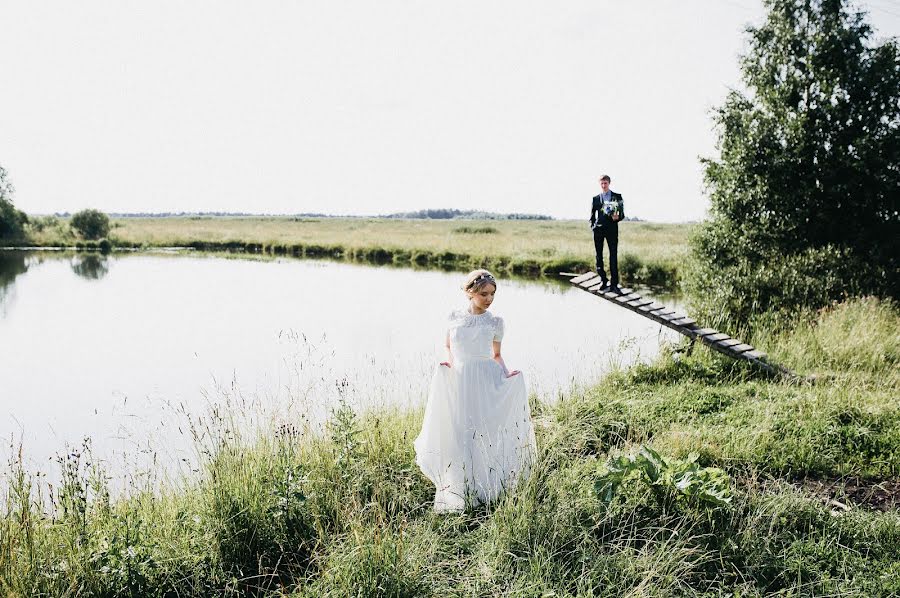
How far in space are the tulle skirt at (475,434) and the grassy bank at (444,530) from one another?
0.68ft

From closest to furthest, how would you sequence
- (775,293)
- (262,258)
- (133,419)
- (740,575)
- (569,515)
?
(740,575) → (569,515) → (133,419) → (775,293) → (262,258)

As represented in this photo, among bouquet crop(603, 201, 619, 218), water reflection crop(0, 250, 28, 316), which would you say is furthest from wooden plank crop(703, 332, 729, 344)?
water reflection crop(0, 250, 28, 316)

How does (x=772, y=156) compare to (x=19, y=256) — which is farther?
Answer: (x=19, y=256)

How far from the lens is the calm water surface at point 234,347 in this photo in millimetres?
7789

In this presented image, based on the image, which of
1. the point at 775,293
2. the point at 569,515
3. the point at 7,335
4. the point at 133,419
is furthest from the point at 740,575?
the point at 7,335

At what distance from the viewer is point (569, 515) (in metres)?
4.25

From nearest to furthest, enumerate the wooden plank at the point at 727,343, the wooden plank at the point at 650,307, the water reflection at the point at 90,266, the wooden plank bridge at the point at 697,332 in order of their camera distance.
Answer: the wooden plank bridge at the point at 697,332
the wooden plank at the point at 727,343
the wooden plank at the point at 650,307
the water reflection at the point at 90,266

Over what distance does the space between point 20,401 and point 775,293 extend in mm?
13691

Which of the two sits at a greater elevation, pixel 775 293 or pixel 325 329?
pixel 775 293

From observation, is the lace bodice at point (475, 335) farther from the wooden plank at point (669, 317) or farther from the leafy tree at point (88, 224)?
the leafy tree at point (88, 224)

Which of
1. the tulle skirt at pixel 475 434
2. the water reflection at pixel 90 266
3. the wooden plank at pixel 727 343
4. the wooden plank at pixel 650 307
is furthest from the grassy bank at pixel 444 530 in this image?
the water reflection at pixel 90 266

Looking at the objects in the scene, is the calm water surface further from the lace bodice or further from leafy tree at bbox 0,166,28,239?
leafy tree at bbox 0,166,28,239

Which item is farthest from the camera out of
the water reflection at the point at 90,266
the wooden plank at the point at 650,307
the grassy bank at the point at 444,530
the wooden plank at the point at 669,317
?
the water reflection at the point at 90,266

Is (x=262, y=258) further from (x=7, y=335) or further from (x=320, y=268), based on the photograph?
(x=7, y=335)
